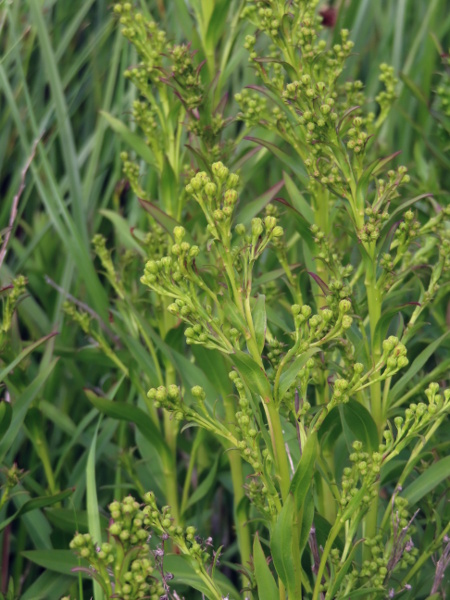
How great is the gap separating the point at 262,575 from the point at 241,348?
31 cm

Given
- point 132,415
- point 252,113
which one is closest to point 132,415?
point 132,415

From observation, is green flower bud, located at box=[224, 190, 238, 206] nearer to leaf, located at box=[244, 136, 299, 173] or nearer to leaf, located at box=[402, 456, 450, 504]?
leaf, located at box=[244, 136, 299, 173]

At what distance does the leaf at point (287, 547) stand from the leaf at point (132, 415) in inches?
16.1

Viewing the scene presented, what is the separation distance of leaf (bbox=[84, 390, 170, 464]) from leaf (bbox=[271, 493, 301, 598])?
0.41 meters

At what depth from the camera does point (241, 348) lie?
3.68 feet

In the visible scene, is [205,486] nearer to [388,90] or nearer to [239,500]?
[239,500]

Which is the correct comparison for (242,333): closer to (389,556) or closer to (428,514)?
(389,556)

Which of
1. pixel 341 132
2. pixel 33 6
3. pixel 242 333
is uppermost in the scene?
pixel 33 6

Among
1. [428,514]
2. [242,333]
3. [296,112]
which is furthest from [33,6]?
[428,514]

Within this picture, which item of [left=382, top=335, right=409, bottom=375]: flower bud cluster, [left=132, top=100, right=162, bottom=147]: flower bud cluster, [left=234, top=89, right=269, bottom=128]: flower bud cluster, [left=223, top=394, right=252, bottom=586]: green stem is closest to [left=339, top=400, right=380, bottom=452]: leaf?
[left=382, top=335, right=409, bottom=375]: flower bud cluster

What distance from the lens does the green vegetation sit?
2.91 feet

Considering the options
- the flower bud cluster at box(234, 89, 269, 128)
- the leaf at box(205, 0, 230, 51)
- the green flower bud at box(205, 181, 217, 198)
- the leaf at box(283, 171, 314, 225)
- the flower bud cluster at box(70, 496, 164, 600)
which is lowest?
the flower bud cluster at box(70, 496, 164, 600)

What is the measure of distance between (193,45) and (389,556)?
83 centimetres

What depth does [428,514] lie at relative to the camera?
1.18 meters
